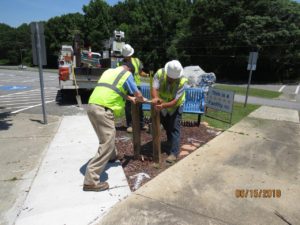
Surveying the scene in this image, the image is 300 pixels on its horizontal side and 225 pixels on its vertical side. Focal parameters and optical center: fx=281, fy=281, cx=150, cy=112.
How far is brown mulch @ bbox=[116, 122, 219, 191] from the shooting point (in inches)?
178

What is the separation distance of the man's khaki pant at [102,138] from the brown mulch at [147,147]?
0.59 metres

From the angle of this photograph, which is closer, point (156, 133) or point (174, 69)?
point (174, 69)

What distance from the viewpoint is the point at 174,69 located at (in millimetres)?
4410

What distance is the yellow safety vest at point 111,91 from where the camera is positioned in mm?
3729

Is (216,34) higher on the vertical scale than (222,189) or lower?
higher

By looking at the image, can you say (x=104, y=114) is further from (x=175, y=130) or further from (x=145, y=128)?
(x=145, y=128)

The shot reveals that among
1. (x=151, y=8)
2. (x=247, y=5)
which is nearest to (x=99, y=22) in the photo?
(x=151, y=8)

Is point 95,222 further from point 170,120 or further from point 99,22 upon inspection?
point 99,22

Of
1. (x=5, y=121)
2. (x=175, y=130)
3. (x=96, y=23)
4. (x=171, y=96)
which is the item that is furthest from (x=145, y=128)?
(x=96, y=23)

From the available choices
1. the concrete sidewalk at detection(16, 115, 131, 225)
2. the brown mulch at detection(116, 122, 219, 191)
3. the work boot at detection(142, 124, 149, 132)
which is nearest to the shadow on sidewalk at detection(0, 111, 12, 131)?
the concrete sidewalk at detection(16, 115, 131, 225)

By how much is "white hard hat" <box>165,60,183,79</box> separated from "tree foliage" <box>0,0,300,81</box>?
15920 millimetres

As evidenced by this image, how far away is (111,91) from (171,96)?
1.37 meters

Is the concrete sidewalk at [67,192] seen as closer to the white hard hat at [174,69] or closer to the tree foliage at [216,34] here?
the white hard hat at [174,69]

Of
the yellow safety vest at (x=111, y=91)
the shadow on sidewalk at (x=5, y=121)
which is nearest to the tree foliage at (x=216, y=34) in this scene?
the shadow on sidewalk at (x=5, y=121)
